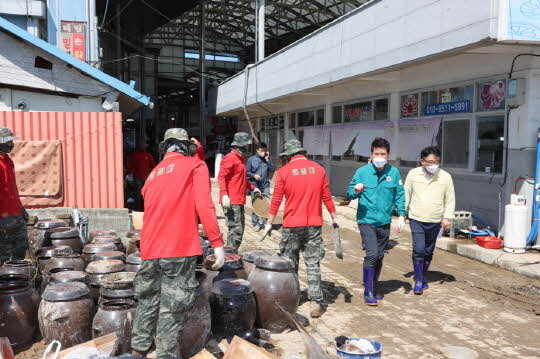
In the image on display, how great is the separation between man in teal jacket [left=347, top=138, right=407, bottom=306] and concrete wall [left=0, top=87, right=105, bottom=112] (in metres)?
6.93

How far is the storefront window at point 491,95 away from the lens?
934cm

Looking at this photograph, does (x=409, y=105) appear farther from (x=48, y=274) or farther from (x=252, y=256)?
(x=48, y=274)

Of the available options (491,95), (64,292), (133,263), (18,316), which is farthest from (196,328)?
(491,95)

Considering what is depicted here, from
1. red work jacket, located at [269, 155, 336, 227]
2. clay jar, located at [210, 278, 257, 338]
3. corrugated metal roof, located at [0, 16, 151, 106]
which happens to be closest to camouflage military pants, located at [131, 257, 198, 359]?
clay jar, located at [210, 278, 257, 338]

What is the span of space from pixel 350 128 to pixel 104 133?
25.8ft

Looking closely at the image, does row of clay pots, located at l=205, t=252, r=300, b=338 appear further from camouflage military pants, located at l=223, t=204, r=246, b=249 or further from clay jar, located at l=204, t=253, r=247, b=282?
camouflage military pants, located at l=223, t=204, r=246, b=249

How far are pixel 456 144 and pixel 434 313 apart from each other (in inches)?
237

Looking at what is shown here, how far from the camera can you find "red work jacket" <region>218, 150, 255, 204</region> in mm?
7887

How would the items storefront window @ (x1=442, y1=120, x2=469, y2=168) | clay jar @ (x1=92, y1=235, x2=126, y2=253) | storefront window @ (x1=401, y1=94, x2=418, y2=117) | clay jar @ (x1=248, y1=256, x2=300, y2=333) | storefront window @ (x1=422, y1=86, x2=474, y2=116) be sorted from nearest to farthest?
1. clay jar @ (x1=248, y1=256, x2=300, y2=333)
2. clay jar @ (x1=92, y1=235, x2=126, y2=253)
3. storefront window @ (x1=422, y1=86, x2=474, y2=116)
4. storefront window @ (x1=442, y1=120, x2=469, y2=168)
5. storefront window @ (x1=401, y1=94, x2=418, y2=117)

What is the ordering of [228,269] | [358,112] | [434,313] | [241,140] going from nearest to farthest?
[228,269] < [434,313] < [241,140] < [358,112]

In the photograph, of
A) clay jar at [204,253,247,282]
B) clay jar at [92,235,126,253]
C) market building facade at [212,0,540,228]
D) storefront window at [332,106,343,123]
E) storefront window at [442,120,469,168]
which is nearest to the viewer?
clay jar at [204,253,247,282]

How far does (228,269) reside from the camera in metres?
5.29

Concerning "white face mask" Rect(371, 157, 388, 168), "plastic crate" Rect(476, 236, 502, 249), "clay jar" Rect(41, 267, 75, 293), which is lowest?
"plastic crate" Rect(476, 236, 502, 249)

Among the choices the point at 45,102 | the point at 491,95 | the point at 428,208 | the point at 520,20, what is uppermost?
the point at 520,20
